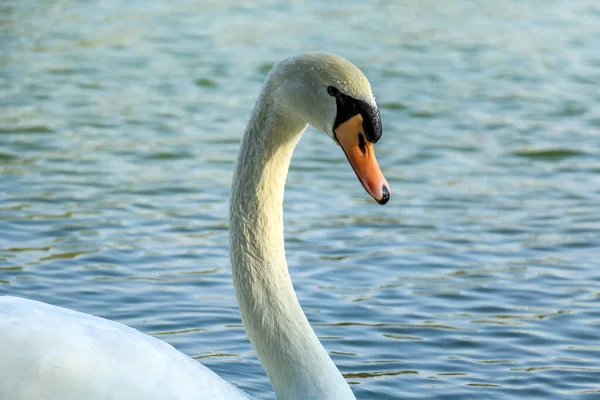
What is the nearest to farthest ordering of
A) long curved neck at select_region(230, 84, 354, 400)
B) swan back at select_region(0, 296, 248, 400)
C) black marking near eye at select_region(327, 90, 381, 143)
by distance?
swan back at select_region(0, 296, 248, 400), black marking near eye at select_region(327, 90, 381, 143), long curved neck at select_region(230, 84, 354, 400)

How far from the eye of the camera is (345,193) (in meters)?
8.98

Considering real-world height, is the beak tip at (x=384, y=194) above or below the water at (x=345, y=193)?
above

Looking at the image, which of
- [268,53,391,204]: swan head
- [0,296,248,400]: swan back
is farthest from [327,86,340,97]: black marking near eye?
[0,296,248,400]: swan back

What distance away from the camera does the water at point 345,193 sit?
6.27m

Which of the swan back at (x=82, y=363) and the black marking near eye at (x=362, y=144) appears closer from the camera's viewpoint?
the swan back at (x=82, y=363)

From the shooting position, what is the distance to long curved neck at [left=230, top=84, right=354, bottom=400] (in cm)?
447

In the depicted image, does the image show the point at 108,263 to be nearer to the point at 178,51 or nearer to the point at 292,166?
the point at 292,166

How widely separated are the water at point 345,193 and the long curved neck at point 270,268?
3.46 ft

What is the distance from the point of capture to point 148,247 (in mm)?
7559

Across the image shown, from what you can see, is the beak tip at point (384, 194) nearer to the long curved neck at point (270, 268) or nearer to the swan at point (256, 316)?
the swan at point (256, 316)

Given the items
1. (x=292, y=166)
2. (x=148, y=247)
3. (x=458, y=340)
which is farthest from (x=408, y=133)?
(x=458, y=340)

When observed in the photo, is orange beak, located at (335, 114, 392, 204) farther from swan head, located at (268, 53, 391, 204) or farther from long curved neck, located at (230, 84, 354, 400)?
long curved neck, located at (230, 84, 354, 400)

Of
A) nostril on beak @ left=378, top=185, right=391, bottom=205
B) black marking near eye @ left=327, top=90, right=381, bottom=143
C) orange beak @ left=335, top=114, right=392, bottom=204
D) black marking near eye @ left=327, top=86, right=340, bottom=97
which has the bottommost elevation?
nostril on beak @ left=378, top=185, right=391, bottom=205

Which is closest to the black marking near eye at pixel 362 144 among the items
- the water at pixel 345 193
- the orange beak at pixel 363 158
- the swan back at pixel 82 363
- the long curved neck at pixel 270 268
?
the orange beak at pixel 363 158
